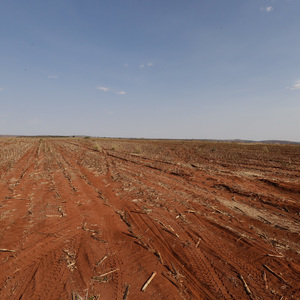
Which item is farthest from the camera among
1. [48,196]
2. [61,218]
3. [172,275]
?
[48,196]

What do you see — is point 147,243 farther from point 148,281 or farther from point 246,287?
point 246,287

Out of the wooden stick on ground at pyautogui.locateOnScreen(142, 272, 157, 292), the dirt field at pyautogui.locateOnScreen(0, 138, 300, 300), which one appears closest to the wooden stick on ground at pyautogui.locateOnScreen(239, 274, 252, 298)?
the dirt field at pyautogui.locateOnScreen(0, 138, 300, 300)

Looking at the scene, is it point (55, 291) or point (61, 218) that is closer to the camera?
point (55, 291)

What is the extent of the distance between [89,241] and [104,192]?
338 cm

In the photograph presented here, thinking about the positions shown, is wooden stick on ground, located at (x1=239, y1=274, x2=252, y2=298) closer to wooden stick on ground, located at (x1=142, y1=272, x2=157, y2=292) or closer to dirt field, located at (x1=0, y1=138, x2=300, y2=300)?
dirt field, located at (x1=0, y1=138, x2=300, y2=300)

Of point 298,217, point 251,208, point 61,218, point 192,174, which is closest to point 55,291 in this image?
point 61,218

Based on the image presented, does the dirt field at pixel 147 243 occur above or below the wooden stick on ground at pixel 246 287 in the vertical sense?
above

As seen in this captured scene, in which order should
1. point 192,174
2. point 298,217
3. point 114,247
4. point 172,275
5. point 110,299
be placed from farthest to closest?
point 192,174 → point 298,217 → point 114,247 → point 172,275 → point 110,299

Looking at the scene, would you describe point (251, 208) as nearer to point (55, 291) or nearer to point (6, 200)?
point (55, 291)

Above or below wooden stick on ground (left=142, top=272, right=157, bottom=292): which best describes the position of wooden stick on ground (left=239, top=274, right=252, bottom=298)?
below

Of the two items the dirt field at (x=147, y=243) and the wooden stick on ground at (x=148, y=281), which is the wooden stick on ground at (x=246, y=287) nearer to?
the dirt field at (x=147, y=243)

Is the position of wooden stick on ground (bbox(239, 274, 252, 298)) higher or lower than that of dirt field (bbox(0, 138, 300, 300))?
lower

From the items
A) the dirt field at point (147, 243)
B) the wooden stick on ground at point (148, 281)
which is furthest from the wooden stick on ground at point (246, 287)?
the wooden stick on ground at point (148, 281)

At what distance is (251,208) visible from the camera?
20.0 ft
